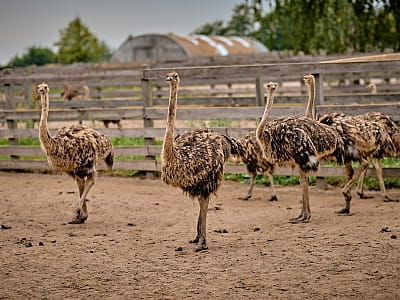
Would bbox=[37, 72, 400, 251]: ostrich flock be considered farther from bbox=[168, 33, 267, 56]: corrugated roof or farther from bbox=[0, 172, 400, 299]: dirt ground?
bbox=[168, 33, 267, 56]: corrugated roof

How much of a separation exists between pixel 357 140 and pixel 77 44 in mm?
43670

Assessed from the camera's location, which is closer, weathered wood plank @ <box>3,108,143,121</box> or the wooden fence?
the wooden fence

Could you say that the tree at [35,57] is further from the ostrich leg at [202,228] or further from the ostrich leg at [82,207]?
the ostrich leg at [202,228]

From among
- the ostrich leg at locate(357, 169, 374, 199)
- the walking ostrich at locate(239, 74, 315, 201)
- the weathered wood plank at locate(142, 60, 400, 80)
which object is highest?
the weathered wood plank at locate(142, 60, 400, 80)

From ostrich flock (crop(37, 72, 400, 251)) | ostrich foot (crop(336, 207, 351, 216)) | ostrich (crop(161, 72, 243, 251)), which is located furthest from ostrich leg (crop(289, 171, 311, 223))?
ostrich (crop(161, 72, 243, 251))

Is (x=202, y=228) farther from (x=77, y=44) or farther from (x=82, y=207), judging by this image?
(x=77, y=44)

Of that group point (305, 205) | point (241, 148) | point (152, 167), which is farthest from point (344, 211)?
point (152, 167)

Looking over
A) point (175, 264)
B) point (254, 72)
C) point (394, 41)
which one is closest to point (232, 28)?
point (394, 41)

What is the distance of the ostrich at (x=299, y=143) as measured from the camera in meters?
8.10

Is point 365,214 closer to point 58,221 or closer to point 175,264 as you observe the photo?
point 175,264

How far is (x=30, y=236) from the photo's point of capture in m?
8.08

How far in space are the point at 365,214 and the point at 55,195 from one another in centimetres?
441

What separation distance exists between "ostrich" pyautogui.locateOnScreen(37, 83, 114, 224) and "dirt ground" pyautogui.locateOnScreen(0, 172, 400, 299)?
45 cm

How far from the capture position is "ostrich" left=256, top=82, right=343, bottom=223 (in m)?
8.10
